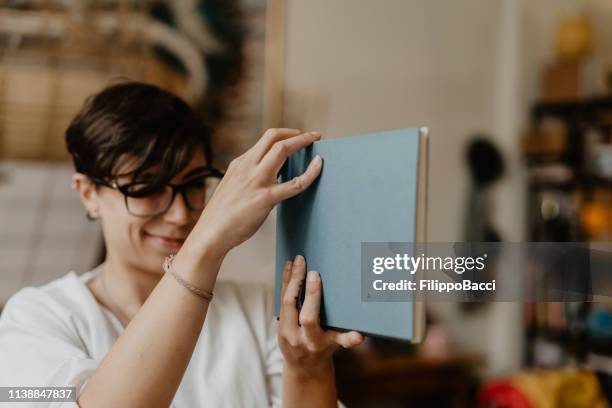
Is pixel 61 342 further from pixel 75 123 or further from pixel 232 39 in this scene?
pixel 232 39

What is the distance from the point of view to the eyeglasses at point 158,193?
36.5 inches

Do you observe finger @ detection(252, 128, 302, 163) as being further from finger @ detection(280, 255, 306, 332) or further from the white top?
the white top

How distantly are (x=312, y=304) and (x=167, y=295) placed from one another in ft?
0.58

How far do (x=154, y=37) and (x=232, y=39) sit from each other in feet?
1.21

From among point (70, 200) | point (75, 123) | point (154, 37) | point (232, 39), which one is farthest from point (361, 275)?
point (232, 39)

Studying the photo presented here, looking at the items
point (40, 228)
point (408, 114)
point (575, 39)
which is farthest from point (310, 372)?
point (575, 39)

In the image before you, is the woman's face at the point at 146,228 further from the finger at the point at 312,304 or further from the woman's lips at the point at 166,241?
the finger at the point at 312,304

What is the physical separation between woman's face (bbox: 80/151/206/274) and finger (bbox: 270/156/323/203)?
25 cm

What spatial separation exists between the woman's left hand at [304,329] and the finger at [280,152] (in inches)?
5.2

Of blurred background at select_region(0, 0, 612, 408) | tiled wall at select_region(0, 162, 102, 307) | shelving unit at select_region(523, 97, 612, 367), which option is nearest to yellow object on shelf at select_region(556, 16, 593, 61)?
blurred background at select_region(0, 0, 612, 408)

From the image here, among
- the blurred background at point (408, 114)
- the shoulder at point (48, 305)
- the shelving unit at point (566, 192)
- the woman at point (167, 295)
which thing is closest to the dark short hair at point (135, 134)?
the woman at point (167, 295)

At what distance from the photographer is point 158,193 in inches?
37.0

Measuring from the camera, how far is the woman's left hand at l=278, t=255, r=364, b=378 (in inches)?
29.9

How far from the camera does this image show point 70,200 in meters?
2.01
